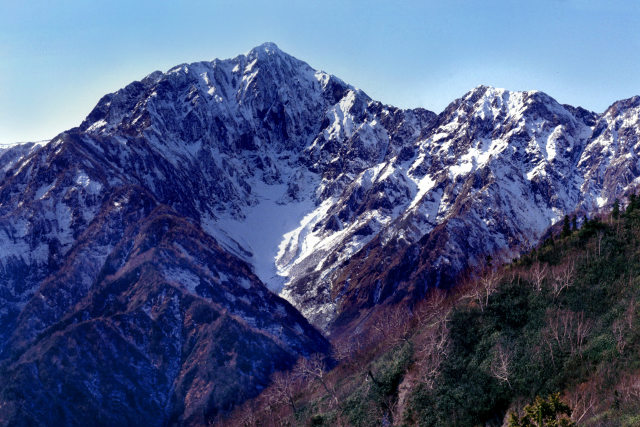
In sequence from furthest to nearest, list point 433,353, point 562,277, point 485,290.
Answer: point 485,290
point 562,277
point 433,353

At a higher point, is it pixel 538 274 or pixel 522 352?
pixel 538 274

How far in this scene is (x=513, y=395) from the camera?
95062mm

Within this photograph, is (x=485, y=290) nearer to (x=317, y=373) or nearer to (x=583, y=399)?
(x=583, y=399)

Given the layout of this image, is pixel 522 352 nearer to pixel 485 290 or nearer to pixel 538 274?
pixel 485 290

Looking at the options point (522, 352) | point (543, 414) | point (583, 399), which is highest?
point (543, 414)

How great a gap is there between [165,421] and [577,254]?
367 ft

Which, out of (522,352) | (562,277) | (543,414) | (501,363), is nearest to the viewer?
(543,414)

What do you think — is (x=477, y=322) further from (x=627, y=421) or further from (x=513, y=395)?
(x=627, y=421)

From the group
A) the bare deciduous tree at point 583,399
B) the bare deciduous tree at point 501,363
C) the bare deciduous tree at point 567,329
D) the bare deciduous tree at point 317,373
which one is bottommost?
the bare deciduous tree at point 583,399

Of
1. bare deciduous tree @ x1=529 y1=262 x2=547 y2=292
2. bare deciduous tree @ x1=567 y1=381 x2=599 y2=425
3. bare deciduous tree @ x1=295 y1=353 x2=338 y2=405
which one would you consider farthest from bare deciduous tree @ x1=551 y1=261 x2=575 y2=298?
bare deciduous tree @ x1=295 y1=353 x2=338 y2=405

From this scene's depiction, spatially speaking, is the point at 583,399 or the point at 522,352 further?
the point at 522,352

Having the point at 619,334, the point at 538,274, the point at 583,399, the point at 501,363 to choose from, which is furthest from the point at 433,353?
the point at 583,399

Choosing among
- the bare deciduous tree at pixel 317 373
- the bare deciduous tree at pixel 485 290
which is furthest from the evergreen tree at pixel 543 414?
the bare deciduous tree at pixel 317 373

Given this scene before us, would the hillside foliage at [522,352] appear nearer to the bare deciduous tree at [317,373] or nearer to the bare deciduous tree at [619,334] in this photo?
the bare deciduous tree at [619,334]
